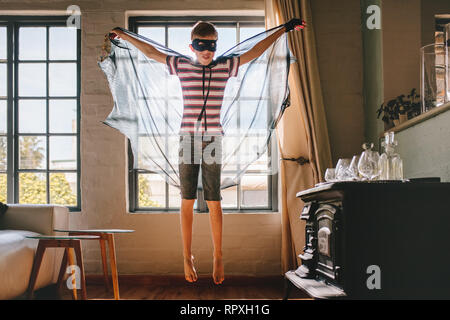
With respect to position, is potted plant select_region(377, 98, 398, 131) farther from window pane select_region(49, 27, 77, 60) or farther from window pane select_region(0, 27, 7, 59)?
window pane select_region(0, 27, 7, 59)

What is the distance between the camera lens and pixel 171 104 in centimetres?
275

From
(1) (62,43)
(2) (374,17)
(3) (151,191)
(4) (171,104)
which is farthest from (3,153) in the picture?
(2) (374,17)

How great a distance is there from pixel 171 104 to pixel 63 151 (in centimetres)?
145

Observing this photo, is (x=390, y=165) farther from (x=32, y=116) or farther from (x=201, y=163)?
(x=32, y=116)

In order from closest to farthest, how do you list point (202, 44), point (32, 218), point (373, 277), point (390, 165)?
1. point (373, 277)
2. point (202, 44)
3. point (390, 165)
4. point (32, 218)

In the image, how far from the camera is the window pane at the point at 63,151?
3.64 metres

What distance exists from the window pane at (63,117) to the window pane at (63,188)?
0.40 m

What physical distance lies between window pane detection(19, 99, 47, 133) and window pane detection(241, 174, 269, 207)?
1.89 m

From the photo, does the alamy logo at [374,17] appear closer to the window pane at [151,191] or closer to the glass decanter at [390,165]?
the glass decanter at [390,165]
